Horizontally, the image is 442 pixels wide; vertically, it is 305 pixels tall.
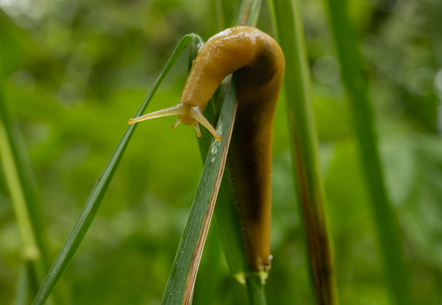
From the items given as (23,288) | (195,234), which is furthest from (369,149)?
(23,288)

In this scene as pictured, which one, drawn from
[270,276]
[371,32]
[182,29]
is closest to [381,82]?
[371,32]

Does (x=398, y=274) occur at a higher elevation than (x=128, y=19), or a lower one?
lower

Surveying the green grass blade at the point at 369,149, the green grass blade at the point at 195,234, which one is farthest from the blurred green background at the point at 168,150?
the green grass blade at the point at 195,234

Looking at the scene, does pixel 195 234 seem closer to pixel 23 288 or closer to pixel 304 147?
pixel 304 147

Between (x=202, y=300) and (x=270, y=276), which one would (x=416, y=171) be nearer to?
(x=270, y=276)

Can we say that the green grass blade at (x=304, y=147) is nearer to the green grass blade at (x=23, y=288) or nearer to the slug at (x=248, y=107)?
the slug at (x=248, y=107)

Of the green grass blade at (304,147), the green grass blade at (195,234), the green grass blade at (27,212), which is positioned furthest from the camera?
the green grass blade at (27,212)

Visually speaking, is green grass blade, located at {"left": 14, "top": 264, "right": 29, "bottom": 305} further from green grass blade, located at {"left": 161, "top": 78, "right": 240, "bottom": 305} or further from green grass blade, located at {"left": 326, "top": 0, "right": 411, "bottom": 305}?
green grass blade, located at {"left": 326, "top": 0, "right": 411, "bottom": 305}
